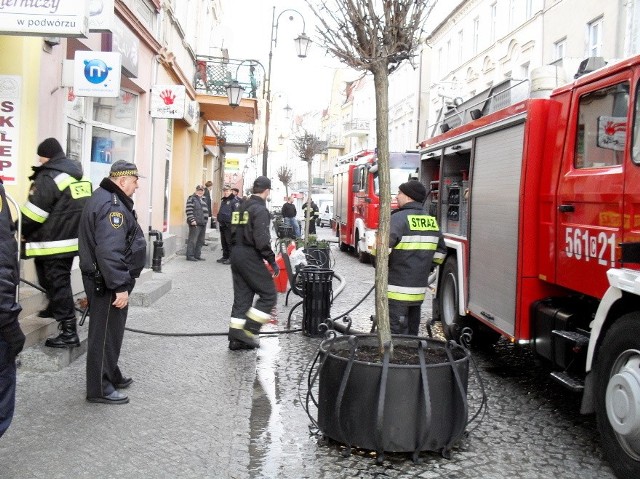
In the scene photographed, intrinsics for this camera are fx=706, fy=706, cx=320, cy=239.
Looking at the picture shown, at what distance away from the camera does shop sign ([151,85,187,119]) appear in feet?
42.0

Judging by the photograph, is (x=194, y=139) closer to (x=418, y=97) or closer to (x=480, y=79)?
(x=480, y=79)

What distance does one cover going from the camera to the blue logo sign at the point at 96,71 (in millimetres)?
8070

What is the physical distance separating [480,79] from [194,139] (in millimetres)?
15021

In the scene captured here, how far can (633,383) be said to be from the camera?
3.92 metres

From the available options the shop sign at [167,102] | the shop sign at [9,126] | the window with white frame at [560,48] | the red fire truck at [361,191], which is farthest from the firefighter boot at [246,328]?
the window with white frame at [560,48]

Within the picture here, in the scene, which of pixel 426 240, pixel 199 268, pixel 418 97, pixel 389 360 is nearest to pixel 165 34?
pixel 199 268

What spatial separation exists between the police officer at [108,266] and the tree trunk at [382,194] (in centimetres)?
183

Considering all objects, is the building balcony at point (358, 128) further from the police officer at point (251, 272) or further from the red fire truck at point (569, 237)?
the police officer at point (251, 272)

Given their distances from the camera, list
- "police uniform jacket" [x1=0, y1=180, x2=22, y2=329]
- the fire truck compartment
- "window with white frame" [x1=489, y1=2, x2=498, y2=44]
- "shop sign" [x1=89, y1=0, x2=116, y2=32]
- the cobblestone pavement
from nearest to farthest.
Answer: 1. "police uniform jacket" [x1=0, y1=180, x2=22, y2=329]
2. the cobblestone pavement
3. the fire truck compartment
4. "shop sign" [x1=89, y1=0, x2=116, y2=32]
5. "window with white frame" [x1=489, y1=2, x2=498, y2=44]

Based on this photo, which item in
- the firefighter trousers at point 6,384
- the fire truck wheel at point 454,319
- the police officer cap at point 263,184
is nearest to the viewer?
the firefighter trousers at point 6,384

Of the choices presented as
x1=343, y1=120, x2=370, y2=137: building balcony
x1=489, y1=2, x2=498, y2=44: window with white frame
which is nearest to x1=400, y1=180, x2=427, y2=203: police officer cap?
x1=489, y1=2, x2=498, y2=44: window with white frame

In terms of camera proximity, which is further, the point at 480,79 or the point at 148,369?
the point at 480,79

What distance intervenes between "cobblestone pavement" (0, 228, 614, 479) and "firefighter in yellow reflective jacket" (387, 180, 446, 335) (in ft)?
3.05

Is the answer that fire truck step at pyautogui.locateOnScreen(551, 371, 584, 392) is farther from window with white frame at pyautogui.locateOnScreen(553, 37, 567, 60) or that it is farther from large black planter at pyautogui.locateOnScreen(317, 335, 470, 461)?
window with white frame at pyautogui.locateOnScreen(553, 37, 567, 60)
